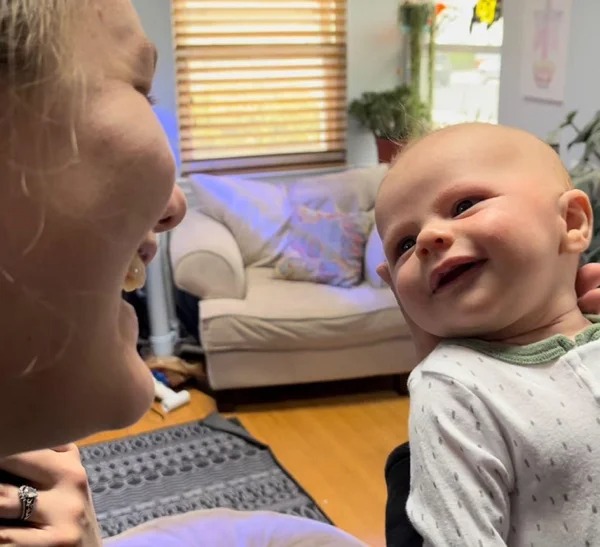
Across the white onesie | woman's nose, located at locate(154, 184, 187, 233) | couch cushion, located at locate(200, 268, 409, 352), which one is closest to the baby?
the white onesie

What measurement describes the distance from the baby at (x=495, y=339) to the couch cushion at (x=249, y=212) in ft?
8.39

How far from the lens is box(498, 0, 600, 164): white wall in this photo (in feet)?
9.71

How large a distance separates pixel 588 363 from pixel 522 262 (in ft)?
0.49

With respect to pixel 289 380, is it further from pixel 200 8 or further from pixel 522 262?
pixel 522 262

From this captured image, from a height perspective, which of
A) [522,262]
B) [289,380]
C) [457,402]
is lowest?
[289,380]

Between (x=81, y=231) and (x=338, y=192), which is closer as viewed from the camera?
(x=81, y=231)

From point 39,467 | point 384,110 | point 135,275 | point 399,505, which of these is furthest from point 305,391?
point 135,275

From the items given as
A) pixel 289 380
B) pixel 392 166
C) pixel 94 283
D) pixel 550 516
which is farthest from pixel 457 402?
pixel 289 380

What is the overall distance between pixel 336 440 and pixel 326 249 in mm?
901

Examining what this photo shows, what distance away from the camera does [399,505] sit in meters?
1.05

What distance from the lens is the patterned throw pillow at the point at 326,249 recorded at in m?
3.42

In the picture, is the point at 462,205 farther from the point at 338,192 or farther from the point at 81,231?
the point at 338,192

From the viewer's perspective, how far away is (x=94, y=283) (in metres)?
0.57

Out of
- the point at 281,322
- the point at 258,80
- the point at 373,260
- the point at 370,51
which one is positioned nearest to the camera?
the point at 281,322
